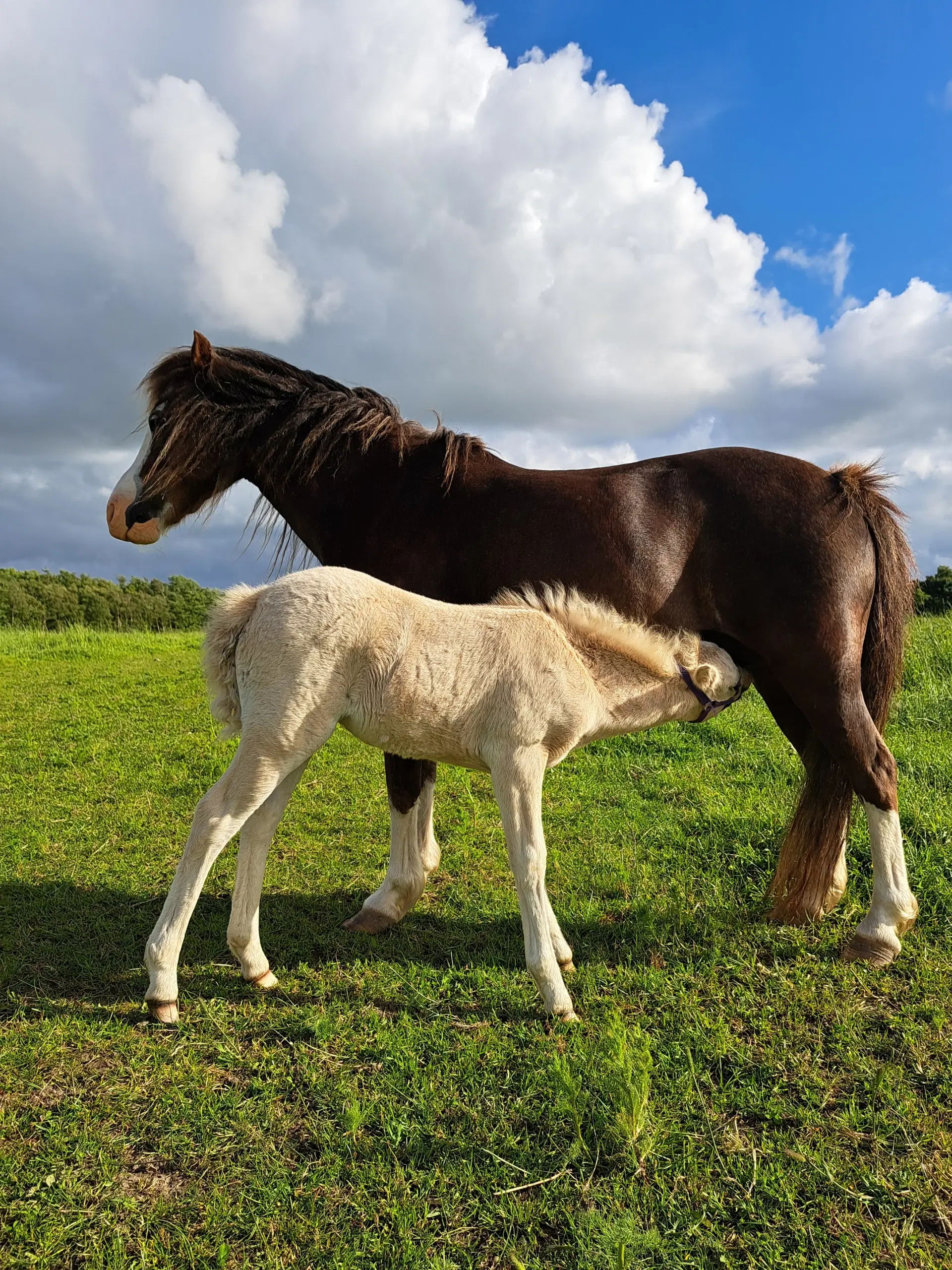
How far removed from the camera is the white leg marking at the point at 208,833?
344cm

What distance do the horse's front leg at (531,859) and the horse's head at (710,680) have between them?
0.88 metres

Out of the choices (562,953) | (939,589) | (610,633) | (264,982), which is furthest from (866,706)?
(939,589)

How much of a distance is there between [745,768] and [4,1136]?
5.97 meters

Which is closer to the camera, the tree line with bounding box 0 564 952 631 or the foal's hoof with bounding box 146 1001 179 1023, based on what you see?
the foal's hoof with bounding box 146 1001 179 1023

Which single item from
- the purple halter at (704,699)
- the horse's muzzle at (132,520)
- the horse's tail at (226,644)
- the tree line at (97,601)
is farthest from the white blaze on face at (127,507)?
the tree line at (97,601)

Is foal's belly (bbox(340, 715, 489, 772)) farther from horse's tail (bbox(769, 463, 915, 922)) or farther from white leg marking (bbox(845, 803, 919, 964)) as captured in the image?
white leg marking (bbox(845, 803, 919, 964))

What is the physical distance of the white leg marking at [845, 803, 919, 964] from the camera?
13.3 ft

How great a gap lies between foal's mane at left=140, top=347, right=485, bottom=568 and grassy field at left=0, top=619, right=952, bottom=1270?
9.07 feet

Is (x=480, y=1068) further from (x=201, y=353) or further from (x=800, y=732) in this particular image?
(x=201, y=353)

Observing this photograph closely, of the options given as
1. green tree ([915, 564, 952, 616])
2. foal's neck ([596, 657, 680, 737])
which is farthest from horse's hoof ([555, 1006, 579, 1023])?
green tree ([915, 564, 952, 616])

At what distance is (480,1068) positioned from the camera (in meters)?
3.23

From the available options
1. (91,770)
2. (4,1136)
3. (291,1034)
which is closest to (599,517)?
(291,1034)

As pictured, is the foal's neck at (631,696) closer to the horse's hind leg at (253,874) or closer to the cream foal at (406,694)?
the cream foal at (406,694)

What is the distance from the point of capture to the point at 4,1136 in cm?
292
